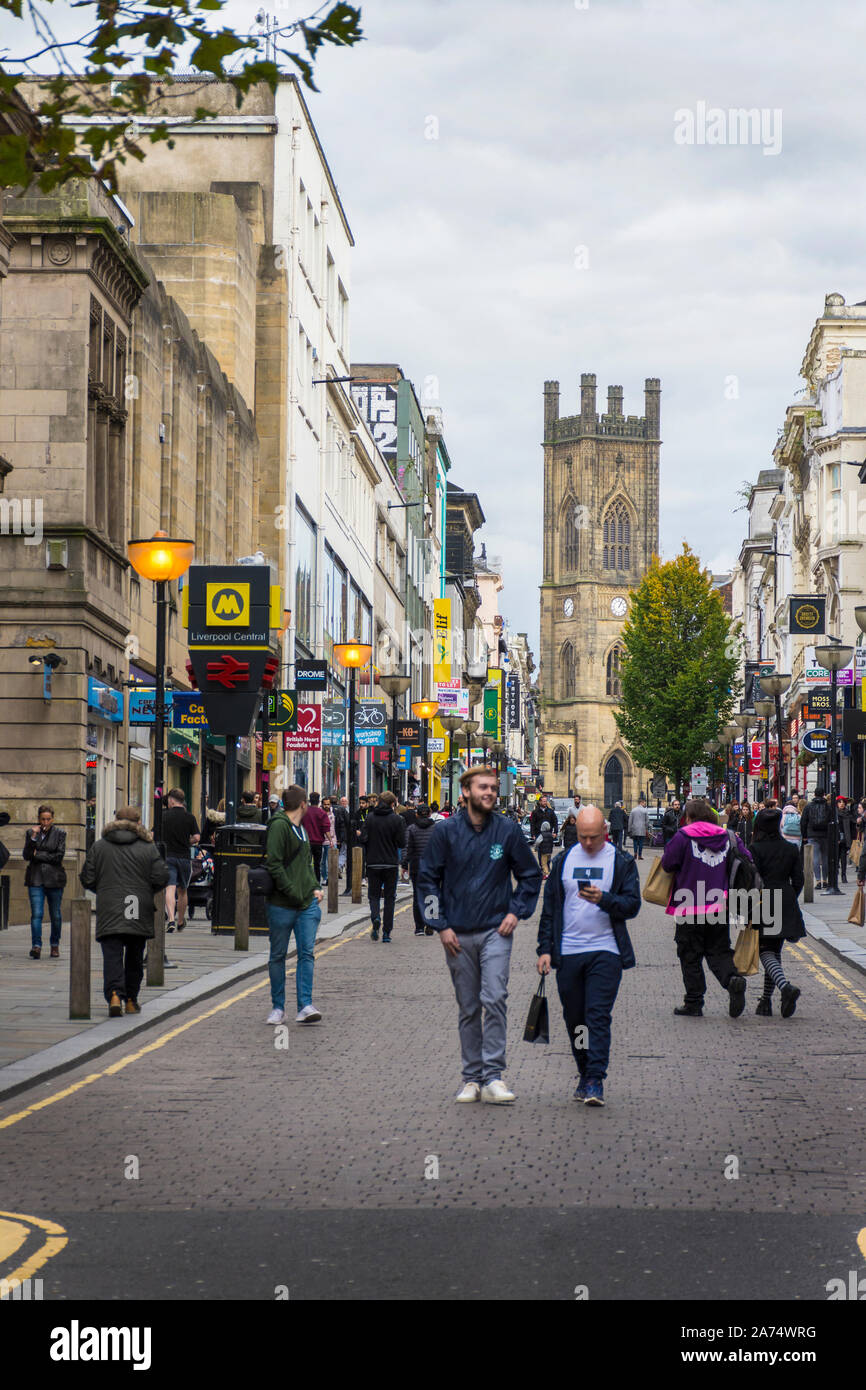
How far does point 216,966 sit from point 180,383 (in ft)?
60.0

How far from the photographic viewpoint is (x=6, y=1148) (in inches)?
360

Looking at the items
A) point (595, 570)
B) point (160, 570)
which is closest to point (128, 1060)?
point (160, 570)

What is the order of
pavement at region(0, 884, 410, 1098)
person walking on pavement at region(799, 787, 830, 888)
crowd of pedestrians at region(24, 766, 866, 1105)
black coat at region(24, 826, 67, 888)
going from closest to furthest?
crowd of pedestrians at region(24, 766, 866, 1105)
pavement at region(0, 884, 410, 1098)
black coat at region(24, 826, 67, 888)
person walking on pavement at region(799, 787, 830, 888)

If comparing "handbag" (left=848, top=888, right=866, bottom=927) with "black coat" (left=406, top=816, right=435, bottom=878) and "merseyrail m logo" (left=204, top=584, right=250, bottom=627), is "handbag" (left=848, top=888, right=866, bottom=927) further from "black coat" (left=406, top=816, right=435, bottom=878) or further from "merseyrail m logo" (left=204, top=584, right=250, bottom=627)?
"merseyrail m logo" (left=204, top=584, right=250, bottom=627)

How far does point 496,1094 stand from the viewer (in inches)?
413

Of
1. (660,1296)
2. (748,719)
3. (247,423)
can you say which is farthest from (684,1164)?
(748,719)

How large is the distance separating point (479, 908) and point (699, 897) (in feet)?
15.3

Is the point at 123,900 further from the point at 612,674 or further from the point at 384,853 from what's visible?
the point at 612,674

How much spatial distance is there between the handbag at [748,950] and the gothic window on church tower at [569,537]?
148264 mm

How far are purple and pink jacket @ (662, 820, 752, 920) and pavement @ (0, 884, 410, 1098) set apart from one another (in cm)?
407

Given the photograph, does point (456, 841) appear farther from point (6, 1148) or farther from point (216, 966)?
point (216, 966)

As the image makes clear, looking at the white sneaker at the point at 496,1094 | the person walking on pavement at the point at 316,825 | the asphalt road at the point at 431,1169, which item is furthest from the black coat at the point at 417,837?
the white sneaker at the point at 496,1094

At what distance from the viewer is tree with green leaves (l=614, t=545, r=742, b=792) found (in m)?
82.1

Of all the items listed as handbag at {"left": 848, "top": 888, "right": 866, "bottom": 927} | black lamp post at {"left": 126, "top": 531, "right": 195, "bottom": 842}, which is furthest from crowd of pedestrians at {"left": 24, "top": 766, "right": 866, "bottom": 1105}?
handbag at {"left": 848, "top": 888, "right": 866, "bottom": 927}
